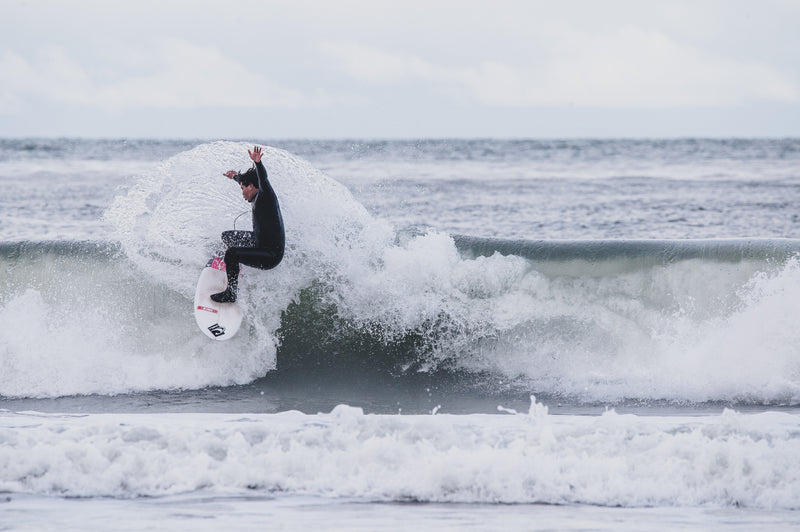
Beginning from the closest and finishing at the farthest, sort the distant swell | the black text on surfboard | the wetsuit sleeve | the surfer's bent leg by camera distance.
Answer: the wetsuit sleeve, the surfer's bent leg, the black text on surfboard, the distant swell

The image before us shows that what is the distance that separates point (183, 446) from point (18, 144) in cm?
3991

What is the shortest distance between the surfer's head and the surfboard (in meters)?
1.06

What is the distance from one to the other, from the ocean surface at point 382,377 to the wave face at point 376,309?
24mm

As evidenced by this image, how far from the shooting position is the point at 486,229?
49.2 ft

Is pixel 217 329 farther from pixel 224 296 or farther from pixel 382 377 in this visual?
pixel 382 377

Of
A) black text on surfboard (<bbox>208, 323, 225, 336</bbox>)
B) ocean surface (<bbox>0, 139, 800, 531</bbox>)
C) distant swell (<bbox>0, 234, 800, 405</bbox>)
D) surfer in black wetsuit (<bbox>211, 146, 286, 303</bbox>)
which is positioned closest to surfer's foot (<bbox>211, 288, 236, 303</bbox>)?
surfer in black wetsuit (<bbox>211, 146, 286, 303</bbox>)

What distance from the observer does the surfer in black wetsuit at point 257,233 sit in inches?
278

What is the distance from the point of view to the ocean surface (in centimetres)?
534

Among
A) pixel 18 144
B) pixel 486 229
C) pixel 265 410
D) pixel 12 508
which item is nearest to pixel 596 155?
pixel 486 229

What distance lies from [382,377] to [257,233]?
7.23 feet

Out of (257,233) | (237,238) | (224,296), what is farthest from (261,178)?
(224,296)

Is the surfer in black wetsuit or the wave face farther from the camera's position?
the wave face

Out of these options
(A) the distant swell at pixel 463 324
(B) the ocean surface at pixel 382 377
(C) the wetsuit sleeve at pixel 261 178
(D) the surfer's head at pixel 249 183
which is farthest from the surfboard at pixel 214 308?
(C) the wetsuit sleeve at pixel 261 178

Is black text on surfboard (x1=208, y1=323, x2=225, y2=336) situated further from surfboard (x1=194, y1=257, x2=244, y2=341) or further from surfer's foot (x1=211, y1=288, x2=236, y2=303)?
surfer's foot (x1=211, y1=288, x2=236, y2=303)
